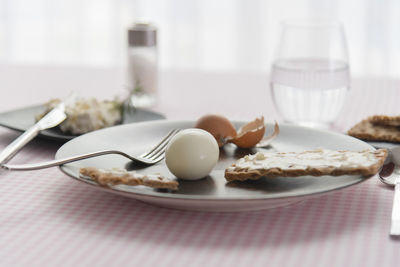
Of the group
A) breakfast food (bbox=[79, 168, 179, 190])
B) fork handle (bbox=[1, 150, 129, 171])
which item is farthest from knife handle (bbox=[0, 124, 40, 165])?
breakfast food (bbox=[79, 168, 179, 190])

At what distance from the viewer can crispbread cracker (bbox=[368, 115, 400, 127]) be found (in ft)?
3.87

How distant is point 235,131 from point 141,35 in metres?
0.52

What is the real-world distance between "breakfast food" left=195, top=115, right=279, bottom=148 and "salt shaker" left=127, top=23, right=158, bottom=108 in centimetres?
42

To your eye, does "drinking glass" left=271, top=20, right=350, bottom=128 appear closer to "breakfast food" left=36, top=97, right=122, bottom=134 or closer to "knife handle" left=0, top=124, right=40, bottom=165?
"breakfast food" left=36, top=97, right=122, bottom=134

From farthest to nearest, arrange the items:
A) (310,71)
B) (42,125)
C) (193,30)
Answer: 1. (193,30)
2. (310,71)
3. (42,125)

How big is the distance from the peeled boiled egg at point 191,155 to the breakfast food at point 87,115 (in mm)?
328

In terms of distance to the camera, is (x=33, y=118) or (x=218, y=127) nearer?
(x=218, y=127)

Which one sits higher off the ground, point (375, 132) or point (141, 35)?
point (141, 35)

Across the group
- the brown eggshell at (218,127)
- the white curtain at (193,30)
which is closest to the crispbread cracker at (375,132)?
the brown eggshell at (218,127)

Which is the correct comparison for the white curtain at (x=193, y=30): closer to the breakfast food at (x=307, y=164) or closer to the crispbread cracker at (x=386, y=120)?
the crispbread cracker at (x=386, y=120)

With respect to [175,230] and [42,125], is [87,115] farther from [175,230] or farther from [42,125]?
[175,230]

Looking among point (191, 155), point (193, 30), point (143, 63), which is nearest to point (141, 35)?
point (143, 63)

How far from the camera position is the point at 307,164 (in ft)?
2.83

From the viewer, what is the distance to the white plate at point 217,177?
30.2 inches
